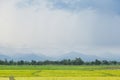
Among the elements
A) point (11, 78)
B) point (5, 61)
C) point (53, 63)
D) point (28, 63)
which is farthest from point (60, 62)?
point (11, 78)

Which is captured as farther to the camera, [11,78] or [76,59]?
[76,59]

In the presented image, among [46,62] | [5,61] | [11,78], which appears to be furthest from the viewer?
[46,62]

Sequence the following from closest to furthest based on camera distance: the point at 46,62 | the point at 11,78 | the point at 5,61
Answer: the point at 11,78 < the point at 5,61 < the point at 46,62

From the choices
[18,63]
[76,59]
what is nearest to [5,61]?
[18,63]

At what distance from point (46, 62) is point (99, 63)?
22.9 metres

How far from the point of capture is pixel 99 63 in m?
152

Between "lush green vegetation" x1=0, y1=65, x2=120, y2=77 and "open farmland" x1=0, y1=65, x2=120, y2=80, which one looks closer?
"open farmland" x1=0, y1=65, x2=120, y2=80

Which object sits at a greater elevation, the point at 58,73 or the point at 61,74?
the point at 58,73

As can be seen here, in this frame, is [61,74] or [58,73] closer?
[61,74]

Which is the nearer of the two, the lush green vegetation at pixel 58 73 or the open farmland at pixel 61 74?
the open farmland at pixel 61 74

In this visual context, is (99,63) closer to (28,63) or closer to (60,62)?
(60,62)

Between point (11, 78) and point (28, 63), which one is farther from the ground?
point (28, 63)

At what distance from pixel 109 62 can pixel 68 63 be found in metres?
17.1

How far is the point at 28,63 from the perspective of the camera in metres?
154
